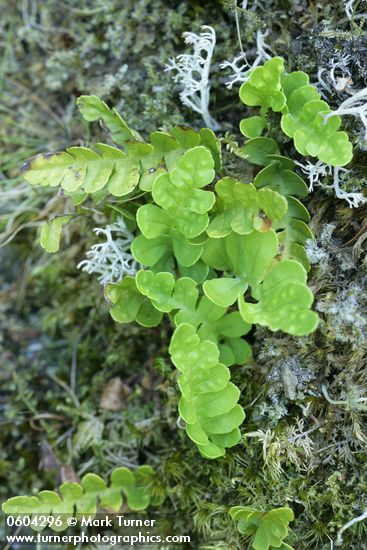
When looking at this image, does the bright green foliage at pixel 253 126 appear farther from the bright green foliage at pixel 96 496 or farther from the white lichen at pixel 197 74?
the bright green foliage at pixel 96 496

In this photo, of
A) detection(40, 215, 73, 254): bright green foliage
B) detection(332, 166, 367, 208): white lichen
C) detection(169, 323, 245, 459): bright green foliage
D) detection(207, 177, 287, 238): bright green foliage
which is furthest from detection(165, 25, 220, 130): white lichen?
detection(169, 323, 245, 459): bright green foliage

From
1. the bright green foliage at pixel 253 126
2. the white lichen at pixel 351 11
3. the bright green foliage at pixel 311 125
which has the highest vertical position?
the white lichen at pixel 351 11

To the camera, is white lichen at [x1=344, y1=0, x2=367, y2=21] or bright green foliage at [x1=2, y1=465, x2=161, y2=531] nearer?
white lichen at [x1=344, y1=0, x2=367, y2=21]

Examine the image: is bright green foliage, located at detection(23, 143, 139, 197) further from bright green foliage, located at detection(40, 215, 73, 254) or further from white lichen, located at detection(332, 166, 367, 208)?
white lichen, located at detection(332, 166, 367, 208)

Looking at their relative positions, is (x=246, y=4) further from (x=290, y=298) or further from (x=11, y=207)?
(x=11, y=207)

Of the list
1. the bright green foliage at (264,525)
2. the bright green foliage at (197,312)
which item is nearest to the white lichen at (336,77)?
the bright green foliage at (197,312)

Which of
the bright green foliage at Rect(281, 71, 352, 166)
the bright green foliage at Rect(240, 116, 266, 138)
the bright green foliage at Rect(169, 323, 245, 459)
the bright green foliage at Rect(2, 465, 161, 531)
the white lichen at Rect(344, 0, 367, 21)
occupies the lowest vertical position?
the bright green foliage at Rect(2, 465, 161, 531)
